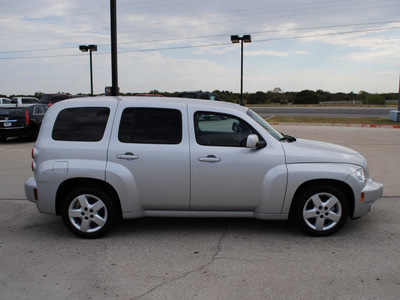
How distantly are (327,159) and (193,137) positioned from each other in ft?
5.50

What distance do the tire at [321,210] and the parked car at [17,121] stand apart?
12.7 meters

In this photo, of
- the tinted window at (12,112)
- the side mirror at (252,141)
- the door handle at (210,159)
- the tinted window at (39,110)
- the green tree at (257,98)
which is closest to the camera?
the side mirror at (252,141)

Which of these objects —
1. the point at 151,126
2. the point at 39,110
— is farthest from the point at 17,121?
the point at 151,126

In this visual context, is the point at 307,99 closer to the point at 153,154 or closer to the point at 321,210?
the point at 321,210

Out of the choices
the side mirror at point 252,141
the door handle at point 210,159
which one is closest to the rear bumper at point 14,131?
the door handle at point 210,159

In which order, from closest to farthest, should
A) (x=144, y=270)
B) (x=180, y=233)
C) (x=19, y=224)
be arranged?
(x=144, y=270), (x=180, y=233), (x=19, y=224)

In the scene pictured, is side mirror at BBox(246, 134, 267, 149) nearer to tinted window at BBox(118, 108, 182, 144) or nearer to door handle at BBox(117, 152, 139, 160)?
tinted window at BBox(118, 108, 182, 144)

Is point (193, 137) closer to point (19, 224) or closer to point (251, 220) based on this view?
point (251, 220)

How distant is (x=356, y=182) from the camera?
477 cm

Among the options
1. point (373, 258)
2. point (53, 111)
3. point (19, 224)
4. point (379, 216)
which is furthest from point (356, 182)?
point (19, 224)

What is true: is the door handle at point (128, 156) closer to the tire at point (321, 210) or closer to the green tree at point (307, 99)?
the tire at point (321, 210)

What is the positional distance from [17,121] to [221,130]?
1205 centimetres

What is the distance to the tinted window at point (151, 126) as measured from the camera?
482 cm

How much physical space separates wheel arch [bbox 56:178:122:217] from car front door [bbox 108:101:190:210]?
0.86 ft
